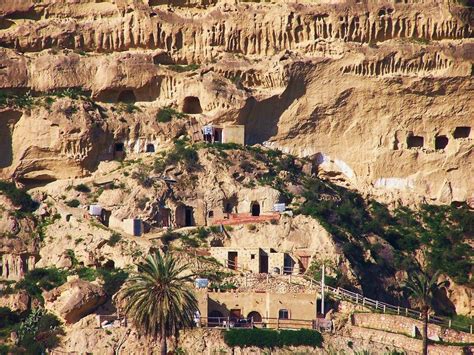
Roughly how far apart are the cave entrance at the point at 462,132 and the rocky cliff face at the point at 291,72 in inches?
1.9

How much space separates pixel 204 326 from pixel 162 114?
15499mm

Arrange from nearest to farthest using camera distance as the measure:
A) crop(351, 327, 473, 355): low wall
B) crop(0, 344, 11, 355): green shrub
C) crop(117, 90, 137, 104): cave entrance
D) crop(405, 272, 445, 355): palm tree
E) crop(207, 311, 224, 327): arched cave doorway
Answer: crop(405, 272, 445, 355): palm tree, crop(351, 327, 473, 355): low wall, crop(0, 344, 11, 355): green shrub, crop(207, 311, 224, 327): arched cave doorway, crop(117, 90, 137, 104): cave entrance

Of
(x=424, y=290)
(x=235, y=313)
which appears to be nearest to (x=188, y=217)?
(x=235, y=313)

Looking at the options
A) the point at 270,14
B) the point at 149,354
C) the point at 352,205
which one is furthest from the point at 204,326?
the point at 270,14

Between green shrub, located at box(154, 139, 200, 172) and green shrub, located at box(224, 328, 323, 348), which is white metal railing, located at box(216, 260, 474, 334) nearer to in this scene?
green shrub, located at box(224, 328, 323, 348)

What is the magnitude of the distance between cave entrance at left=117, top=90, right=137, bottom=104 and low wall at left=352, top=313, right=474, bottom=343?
18174 mm

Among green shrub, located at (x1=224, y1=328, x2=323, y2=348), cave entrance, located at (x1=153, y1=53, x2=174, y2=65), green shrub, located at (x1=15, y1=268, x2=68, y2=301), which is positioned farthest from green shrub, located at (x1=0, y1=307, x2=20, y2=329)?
cave entrance, located at (x1=153, y1=53, x2=174, y2=65)

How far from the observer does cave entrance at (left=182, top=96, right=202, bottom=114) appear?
88250 millimetres

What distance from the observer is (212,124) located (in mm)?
87312

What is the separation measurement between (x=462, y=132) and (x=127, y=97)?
15918 mm

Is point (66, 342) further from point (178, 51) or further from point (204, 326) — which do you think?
point (178, 51)

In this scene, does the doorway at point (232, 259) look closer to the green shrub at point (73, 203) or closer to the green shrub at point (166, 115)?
the green shrub at point (73, 203)

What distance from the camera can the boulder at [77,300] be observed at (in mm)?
75812

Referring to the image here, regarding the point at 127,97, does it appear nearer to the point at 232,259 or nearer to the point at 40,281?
the point at 232,259
